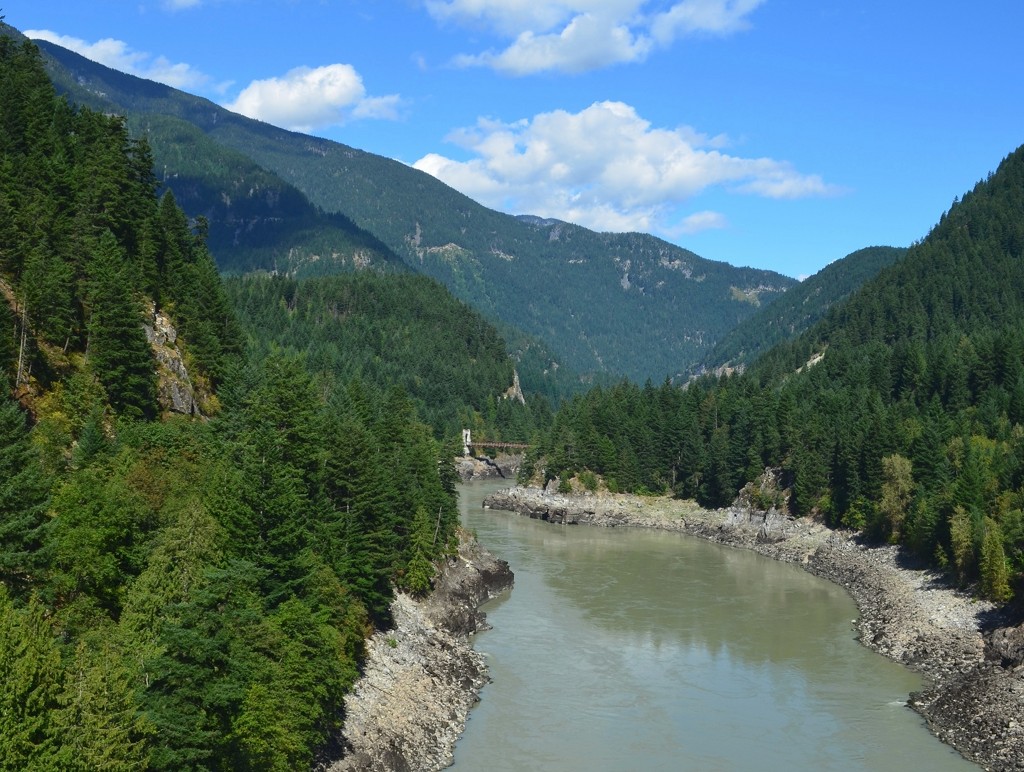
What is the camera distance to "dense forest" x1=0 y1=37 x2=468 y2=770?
84.0 feet

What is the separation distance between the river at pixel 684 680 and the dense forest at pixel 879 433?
11.2m

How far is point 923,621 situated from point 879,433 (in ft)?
129

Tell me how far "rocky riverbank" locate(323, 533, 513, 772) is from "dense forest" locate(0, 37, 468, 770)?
1773 millimetres

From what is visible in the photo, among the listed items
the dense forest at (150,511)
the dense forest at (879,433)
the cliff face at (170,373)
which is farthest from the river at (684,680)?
the cliff face at (170,373)

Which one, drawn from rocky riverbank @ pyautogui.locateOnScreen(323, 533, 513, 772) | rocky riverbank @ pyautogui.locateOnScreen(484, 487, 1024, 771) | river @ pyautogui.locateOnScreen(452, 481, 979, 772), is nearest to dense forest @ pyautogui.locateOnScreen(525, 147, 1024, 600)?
rocky riverbank @ pyautogui.locateOnScreen(484, 487, 1024, 771)

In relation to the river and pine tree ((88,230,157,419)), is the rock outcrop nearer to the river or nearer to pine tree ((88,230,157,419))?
pine tree ((88,230,157,419))

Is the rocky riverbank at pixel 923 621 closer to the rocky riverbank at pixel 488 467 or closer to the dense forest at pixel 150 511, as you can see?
the dense forest at pixel 150 511

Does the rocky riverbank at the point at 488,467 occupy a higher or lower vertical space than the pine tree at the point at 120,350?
lower

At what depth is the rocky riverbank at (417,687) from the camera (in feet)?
131

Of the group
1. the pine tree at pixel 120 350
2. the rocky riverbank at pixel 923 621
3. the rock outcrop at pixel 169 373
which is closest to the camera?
the rocky riverbank at pixel 923 621

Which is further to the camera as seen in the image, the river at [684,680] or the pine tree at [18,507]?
the river at [684,680]

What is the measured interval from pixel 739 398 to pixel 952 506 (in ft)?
202

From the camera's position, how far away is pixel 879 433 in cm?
10069

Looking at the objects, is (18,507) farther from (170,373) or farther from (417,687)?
(170,373)
